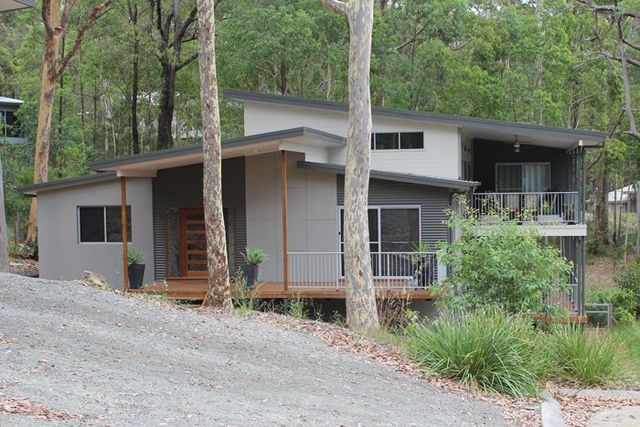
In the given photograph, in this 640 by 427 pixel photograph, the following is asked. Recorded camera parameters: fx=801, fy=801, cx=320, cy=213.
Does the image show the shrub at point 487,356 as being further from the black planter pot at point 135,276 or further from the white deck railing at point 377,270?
the black planter pot at point 135,276

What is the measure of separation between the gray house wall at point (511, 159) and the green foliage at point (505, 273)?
11413 mm

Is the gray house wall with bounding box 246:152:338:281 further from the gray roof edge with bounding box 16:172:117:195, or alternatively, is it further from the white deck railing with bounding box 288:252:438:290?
the gray roof edge with bounding box 16:172:117:195

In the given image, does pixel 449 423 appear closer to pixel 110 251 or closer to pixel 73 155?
pixel 110 251

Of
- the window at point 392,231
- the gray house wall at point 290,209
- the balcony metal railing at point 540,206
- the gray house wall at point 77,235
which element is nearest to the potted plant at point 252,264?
the gray house wall at point 290,209

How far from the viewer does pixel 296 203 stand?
20406mm

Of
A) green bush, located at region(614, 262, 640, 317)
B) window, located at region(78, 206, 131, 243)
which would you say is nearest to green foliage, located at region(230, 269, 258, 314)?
window, located at region(78, 206, 131, 243)

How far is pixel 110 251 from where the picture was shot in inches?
864

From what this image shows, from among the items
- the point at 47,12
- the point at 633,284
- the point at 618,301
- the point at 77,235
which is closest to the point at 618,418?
the point at 618,301

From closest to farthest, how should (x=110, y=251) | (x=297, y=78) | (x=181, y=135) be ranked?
1. (x=110, y=251)
2. (x=297, y=78)
3. (x=181, y=135)

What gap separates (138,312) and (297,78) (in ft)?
71.5

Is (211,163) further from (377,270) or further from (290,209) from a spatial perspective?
(377,270)

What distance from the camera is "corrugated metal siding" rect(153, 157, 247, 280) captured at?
2078cm

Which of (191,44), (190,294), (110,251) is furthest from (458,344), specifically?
(191,44)

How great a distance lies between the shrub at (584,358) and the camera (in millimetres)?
10664
